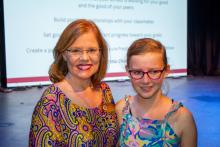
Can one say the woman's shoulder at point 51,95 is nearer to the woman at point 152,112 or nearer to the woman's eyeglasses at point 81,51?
the woman's eyeglasses at point 81,51

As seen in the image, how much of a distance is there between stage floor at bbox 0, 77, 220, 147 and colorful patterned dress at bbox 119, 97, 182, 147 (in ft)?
0.85

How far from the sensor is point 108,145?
141cm

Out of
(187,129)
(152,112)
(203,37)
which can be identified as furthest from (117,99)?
(203,37)

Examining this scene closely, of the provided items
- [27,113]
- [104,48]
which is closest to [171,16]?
[27,113]

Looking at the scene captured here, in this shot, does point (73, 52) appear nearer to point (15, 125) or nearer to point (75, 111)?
point (75, 111)

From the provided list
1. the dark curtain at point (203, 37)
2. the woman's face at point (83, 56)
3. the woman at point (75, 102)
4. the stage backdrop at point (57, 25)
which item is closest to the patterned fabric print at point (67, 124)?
the woman at point (75, 102)

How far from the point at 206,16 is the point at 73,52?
28.8 ft

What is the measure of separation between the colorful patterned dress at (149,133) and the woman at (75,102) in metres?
0.08

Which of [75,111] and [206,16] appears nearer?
[75,111]

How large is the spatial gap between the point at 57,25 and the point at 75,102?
5255 mm

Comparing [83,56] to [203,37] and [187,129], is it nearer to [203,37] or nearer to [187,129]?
[187,129]

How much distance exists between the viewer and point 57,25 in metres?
6.44

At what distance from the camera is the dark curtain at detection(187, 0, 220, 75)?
9.37m

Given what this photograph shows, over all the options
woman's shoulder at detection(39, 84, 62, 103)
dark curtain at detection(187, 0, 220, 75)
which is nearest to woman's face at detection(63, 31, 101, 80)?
woman's shoulder at detection(39, 84, 62, 103)
